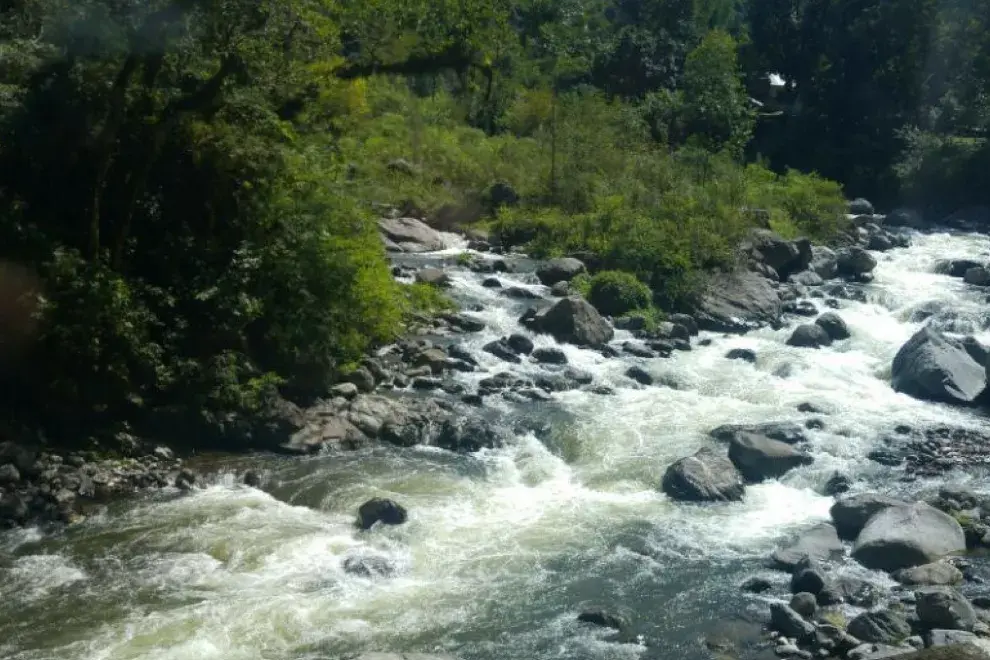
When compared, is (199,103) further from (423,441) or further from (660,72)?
(660,72)

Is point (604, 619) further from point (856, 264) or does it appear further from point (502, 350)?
point (856, 264)

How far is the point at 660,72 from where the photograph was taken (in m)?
55.3

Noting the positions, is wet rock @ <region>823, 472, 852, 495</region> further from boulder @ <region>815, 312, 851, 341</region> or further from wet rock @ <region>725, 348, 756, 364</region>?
boulder @ <region>815, 312, 851, 341</region>

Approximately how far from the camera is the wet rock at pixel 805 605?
1382cm

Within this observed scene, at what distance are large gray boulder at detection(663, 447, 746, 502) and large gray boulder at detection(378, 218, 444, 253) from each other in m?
17.1

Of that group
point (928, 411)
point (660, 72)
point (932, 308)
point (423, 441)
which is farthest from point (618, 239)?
point (660, 72)

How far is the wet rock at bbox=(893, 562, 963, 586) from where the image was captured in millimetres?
14734

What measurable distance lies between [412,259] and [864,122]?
98.4 ft

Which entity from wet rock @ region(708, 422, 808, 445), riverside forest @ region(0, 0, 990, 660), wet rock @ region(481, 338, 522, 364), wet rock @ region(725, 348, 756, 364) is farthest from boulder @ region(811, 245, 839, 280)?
wet rock @ region(708, 422, 808, 445)

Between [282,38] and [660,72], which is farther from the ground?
[282,38]

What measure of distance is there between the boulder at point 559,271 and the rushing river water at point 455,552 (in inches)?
337

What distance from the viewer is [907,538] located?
50.5 feet

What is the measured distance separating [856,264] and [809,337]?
8.78m

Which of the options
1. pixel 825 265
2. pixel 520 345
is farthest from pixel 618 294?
pixel 825 265
